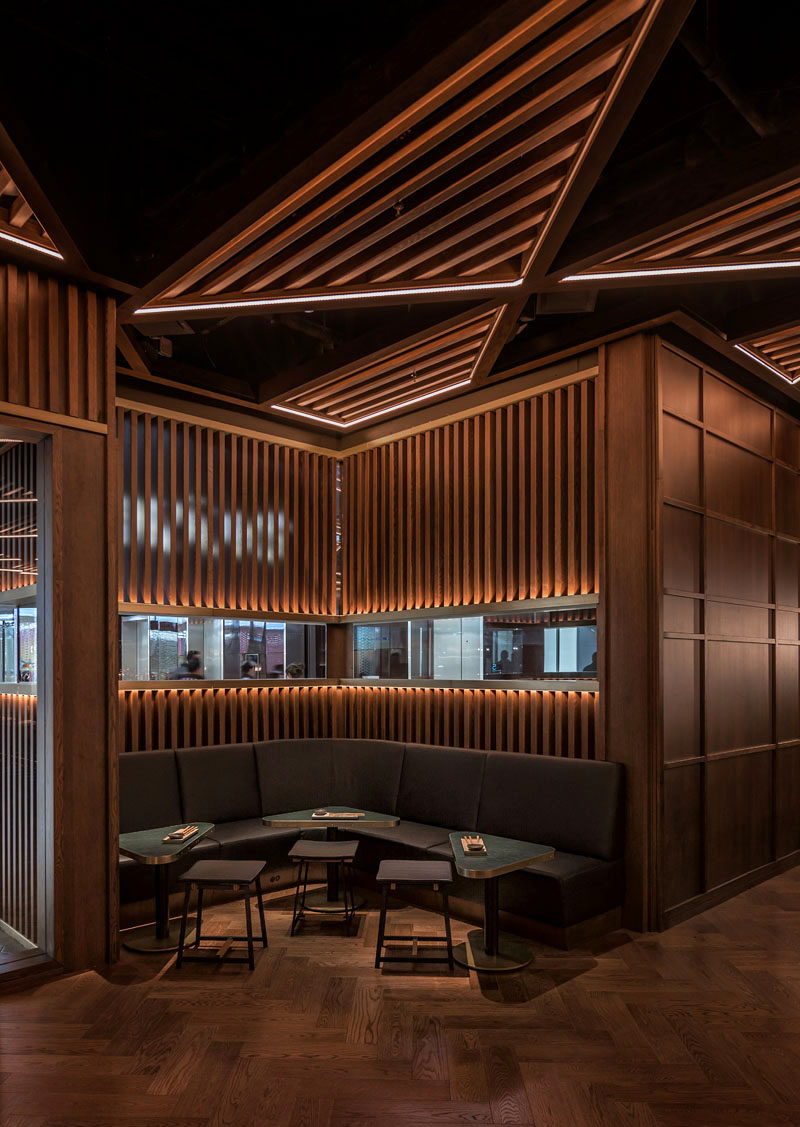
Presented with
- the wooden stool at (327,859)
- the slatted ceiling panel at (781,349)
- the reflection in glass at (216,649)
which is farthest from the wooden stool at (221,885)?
the slatted ceiling panel at (781,349)

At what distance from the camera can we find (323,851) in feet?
18.2

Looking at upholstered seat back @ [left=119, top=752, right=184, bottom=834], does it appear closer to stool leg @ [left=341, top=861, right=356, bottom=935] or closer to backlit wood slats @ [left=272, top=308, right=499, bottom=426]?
stool leg @ [left=341, top=861, right=356, bottom=935]

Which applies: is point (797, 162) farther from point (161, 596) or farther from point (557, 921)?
point (161, 596)

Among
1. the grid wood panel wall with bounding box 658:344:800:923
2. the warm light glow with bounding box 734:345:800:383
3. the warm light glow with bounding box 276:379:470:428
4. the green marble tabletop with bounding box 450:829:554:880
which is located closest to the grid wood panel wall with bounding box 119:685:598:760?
the grid wood panel wall with bounding box 658:344:800:923

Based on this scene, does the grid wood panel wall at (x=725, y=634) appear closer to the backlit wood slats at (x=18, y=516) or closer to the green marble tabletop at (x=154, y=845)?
the green marble tabletop at (x=154, y=845)

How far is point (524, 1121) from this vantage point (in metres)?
3.22

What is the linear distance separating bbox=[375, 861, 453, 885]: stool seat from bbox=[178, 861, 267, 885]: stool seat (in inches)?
30.6

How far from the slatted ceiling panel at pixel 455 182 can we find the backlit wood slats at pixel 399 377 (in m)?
0.89

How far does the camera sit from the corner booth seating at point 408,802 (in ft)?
17.4

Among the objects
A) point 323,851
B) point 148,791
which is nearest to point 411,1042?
point 323,851

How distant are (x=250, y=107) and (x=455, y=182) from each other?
1.36m

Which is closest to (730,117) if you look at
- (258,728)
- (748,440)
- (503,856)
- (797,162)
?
(797,162)

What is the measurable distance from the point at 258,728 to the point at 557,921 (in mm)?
3366

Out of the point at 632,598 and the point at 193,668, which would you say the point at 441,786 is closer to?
the point at 632,598
